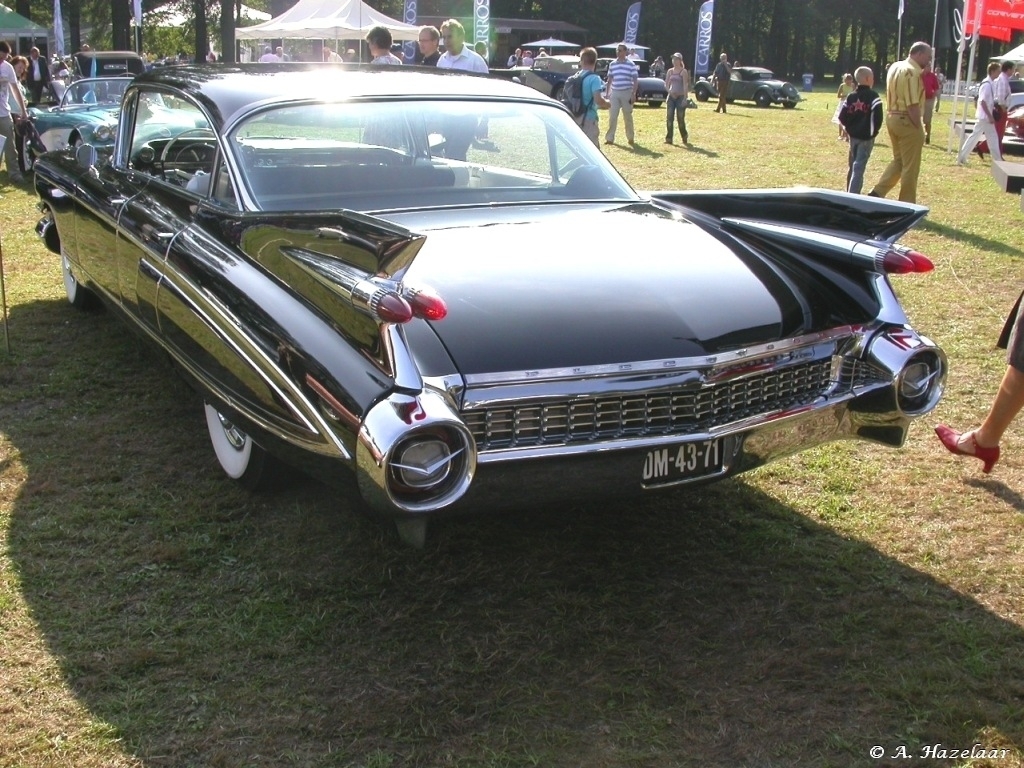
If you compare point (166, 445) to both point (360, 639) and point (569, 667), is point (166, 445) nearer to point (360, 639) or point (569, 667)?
point (360, 639)

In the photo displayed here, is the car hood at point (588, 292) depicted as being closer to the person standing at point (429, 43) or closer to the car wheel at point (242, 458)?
the car wheel at point (242, 458)

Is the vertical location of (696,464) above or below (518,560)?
above

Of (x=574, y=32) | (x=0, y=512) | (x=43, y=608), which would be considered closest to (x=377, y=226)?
(x=43, y=608)

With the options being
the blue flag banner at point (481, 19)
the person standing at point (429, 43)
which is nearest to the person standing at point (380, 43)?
the person standing at point (429, 43)

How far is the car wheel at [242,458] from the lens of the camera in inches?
155

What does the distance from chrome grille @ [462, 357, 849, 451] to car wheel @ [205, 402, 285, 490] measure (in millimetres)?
1260

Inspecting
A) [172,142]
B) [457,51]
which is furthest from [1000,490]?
[457,51]

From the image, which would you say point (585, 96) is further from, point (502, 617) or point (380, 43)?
point (502, 617)

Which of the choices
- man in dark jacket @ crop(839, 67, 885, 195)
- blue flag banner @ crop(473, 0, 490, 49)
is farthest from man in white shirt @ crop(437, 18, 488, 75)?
blue flag banner @ crop(473, 0, 490, 49)

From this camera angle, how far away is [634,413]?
10.2ft

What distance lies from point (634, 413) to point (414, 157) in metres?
1.77

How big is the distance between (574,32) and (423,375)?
63566 millimetres

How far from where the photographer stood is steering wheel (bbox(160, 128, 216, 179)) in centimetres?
458

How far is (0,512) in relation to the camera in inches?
156
